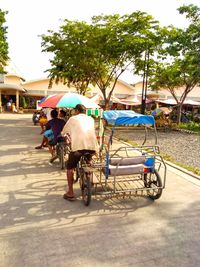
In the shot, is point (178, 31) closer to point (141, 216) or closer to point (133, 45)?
point (133, 45)

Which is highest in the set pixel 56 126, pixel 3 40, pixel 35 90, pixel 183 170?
pixel 3 40

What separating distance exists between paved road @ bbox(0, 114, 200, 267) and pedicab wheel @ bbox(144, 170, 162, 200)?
→ 143 millimetres

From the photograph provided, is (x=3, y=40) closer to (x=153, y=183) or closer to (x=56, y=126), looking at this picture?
(x=56, y=126)

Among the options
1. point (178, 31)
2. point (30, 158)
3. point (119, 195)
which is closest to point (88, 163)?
point (119, 195)

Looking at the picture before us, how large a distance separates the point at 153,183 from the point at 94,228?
179 cm

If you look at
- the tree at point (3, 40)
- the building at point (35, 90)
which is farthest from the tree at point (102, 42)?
the building at point (35, 90)

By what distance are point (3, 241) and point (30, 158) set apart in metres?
5.02

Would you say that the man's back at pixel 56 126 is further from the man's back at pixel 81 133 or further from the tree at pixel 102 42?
the tree at pixel 102 42

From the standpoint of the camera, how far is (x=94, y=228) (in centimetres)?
402

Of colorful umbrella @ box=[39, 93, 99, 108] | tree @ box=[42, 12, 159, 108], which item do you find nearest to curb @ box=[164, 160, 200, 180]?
colorful umbrella @ box=[39, 93, 99, 108]

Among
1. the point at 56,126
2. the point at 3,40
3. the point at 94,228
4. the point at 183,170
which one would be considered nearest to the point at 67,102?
the point at 56,126

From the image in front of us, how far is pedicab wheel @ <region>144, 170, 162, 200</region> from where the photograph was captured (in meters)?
5.08

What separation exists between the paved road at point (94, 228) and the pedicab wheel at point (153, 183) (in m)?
0.14

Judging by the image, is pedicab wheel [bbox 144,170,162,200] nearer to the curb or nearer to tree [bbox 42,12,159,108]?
the curb
